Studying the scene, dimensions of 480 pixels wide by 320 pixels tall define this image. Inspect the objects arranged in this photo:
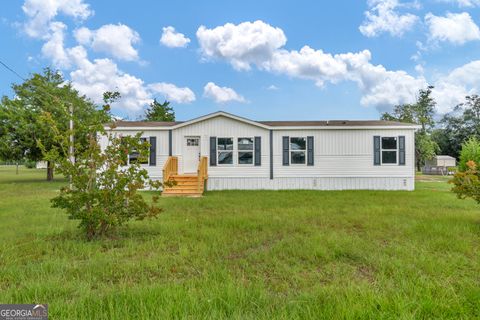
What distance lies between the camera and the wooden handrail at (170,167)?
1176cm

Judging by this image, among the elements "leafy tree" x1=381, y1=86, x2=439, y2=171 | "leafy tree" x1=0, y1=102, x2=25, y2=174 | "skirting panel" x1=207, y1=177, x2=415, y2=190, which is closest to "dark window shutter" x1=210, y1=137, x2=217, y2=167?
"skirting panel" x1=207, y1=177, x2=415, y2=190

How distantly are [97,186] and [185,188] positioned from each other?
268 inches

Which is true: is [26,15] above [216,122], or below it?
above

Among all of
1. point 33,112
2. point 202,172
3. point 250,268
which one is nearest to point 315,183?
point 202,172

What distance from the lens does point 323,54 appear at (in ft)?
58.7

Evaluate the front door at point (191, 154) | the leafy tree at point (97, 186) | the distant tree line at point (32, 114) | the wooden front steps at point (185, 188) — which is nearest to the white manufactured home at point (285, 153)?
the front door at point (191, 154)

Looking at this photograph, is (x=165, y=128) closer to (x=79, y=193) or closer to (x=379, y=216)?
(x=79, y=193)

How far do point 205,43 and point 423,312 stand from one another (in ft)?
61.7

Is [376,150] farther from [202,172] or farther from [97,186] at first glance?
[97,186]

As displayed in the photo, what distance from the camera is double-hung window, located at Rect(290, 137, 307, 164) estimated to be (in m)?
13.3

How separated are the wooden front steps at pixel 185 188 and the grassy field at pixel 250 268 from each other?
187 inches

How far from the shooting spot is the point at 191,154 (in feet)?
43.5

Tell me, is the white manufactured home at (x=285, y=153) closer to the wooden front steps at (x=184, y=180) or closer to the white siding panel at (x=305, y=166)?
the white siding panel at (x=305, y=166)

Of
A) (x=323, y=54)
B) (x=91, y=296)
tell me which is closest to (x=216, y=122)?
(x=323, y=54)
